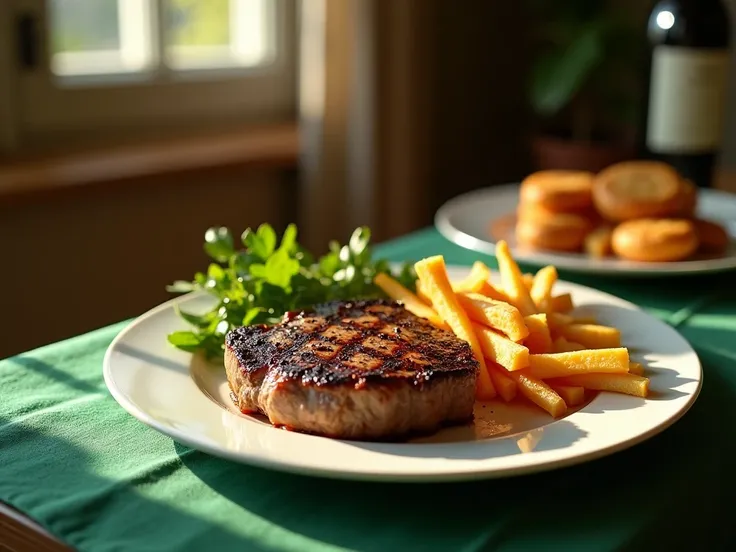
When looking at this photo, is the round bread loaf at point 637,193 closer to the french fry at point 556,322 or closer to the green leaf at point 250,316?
the french fry at point 556,322

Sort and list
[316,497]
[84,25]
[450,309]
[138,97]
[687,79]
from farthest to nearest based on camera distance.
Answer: [138,97]
[84,25]
[687,79]
[450,309]
[316,497]

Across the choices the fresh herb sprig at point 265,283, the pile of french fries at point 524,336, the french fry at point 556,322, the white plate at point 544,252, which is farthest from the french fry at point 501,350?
the white plate at point 544,252

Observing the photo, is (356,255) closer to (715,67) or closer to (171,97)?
(715,67)

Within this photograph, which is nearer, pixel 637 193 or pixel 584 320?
pixel 584 320

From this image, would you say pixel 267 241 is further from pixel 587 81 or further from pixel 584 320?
pixel 587 81

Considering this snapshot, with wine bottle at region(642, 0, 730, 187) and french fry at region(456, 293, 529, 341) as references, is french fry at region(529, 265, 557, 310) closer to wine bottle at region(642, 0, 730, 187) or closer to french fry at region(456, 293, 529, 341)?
french fry at region(456, 293, 529, 341)

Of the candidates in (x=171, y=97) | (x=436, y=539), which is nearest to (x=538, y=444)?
(x=436, y=539)

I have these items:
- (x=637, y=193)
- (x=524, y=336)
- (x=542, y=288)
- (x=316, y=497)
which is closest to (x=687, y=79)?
(x=637, y=193)
